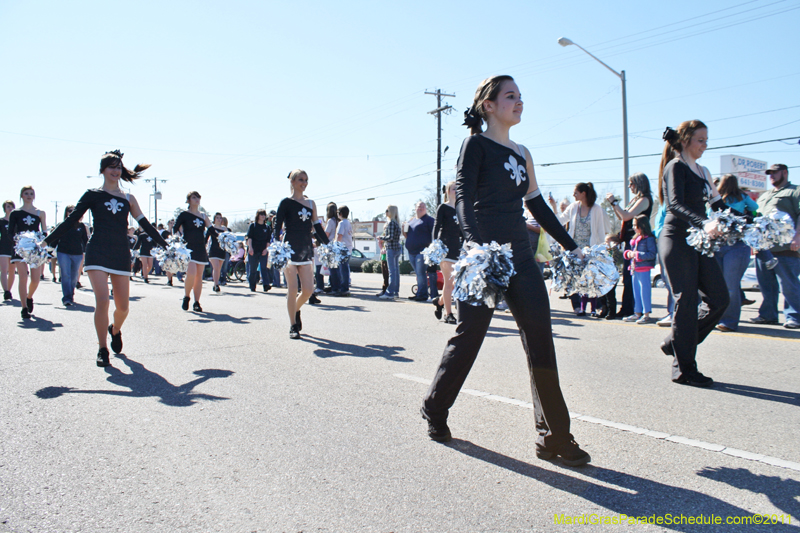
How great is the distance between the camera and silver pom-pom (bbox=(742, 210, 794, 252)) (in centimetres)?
530

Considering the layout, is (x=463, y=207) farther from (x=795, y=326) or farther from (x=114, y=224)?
(x=795, y=326)

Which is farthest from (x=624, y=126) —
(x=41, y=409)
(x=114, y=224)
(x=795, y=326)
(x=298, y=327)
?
(x=41, y=409)

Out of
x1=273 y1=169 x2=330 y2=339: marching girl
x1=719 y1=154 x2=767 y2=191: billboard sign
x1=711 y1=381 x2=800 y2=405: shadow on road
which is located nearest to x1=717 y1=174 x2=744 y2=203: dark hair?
x1=711 y1=381 x2=800 y2=405: shadow on road

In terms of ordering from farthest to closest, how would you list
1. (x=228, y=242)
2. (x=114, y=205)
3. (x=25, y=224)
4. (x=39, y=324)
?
(x=228, y=242) < (x=25, y=224) < (x=39, y=324) < (x=114, y=205)

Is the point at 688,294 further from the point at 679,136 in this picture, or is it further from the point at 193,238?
the point at 193,238

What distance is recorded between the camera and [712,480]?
2.87 metres

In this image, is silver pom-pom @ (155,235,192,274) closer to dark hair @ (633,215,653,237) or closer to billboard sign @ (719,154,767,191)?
dark hair @ (633,215,653,237)

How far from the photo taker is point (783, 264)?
8.41 m

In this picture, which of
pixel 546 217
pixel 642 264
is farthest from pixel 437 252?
pixel 546 217

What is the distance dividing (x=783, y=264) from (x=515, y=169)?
23.4ft

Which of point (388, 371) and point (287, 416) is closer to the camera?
point (287, 416)

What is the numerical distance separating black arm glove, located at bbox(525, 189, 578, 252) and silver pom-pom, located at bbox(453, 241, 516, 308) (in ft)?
1.89

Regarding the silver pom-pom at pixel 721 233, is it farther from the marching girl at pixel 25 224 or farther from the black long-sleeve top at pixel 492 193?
the marching girl at pixel 25 224

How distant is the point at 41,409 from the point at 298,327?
3.57 meters
